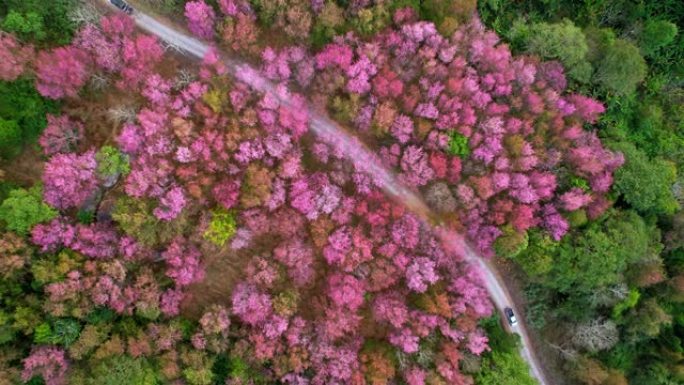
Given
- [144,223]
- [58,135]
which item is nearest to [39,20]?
[58,135]

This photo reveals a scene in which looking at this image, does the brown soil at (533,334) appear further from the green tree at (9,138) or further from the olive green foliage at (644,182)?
the green tree at (9,138)

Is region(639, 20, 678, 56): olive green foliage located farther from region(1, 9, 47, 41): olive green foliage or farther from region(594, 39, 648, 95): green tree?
region(1, 9, 47, 41): olive green foliage

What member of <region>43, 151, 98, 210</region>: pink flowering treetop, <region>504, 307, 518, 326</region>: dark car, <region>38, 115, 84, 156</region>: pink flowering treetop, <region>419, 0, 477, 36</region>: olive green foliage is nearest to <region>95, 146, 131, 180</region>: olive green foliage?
<region>43, 151, 98, 210</region>: pink flowering treetop

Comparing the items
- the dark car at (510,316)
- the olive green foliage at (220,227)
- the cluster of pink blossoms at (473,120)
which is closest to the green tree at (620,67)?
the cluster of pink blossoms at (473,120)

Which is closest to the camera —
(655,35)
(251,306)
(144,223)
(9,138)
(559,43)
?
(9,138)

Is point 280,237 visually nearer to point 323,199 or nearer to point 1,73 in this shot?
point 323,199

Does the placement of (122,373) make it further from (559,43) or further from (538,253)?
(559,43)

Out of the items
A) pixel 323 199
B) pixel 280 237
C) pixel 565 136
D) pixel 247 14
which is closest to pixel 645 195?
pixel 565 136
